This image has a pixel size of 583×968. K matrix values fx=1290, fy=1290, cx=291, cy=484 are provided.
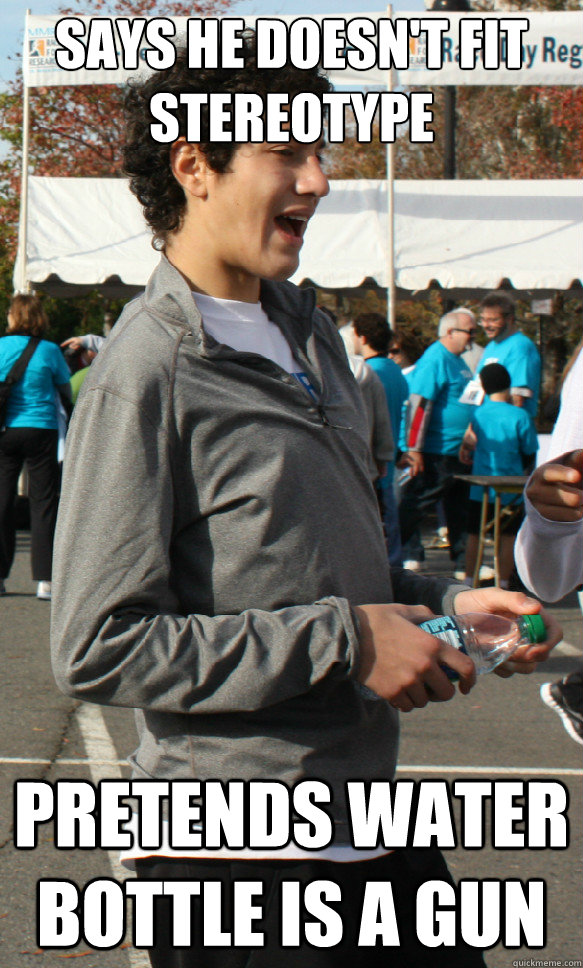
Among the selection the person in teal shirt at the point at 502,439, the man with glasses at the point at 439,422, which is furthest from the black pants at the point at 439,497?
the person in teal shirt at the point at 502,439

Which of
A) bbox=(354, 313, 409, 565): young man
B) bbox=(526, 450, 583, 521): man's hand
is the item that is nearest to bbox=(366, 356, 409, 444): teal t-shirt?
bbox=(354, 313, 409, 565): young man

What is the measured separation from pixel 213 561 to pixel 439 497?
859 centimetres

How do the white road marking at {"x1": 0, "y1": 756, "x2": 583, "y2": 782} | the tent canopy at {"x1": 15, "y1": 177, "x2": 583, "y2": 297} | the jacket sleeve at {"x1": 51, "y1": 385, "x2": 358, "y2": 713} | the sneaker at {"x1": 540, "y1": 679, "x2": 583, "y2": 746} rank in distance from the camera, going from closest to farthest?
the jacket sleeve at {"x1": 51, "y1": 385, "x2": 358, "y2": 713} → the sneaker at {"x1": 540, "y1": 679, "x2": 583, "y2": 746} → the white road marking at {"x1": 0, "y1": 756, "x2": 583, "y2": 782} → the tent canopy at {"x1": 15, "y1": 177, "x2": 583, "y2": 297}

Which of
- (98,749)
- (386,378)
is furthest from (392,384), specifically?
(98,749)

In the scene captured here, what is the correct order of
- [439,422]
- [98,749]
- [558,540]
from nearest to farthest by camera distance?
[558,540] < [98,749] < [439,422]

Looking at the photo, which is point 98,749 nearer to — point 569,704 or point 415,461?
point 569,704

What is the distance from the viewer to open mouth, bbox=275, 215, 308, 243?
194 centimetres

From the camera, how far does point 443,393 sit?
10.1 metres

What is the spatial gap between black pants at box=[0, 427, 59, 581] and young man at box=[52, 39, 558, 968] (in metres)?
7.46

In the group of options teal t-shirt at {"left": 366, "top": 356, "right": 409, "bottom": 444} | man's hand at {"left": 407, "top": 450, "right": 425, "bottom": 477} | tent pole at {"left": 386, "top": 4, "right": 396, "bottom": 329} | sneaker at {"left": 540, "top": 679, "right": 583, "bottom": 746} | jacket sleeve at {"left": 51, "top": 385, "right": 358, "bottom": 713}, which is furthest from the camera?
tent pole at {"left": 386, "top": 4, "right": 396, "bottom": 329}

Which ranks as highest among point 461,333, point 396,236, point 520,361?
point 396,236

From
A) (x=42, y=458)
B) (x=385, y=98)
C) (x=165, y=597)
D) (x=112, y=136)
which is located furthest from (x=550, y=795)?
(x=112, y=136)

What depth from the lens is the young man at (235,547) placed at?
5.78ft

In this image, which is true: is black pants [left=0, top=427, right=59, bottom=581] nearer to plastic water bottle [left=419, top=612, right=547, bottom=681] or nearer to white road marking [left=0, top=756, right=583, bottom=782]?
white road marking [left=0, top=756, right=583, bottom=782]
